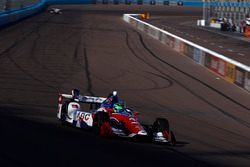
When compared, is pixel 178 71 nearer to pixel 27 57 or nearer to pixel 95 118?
pixel 27 57

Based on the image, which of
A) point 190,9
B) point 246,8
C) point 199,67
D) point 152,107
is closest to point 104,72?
point 199,67

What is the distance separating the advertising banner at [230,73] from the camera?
23.8 metres

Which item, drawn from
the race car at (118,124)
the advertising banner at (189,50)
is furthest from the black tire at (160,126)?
the advertising banner at (189,50)

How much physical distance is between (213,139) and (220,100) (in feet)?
22.6

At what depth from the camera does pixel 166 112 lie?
1667 centimetres

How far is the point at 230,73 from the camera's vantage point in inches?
955

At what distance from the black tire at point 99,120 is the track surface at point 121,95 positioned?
179 millimetres

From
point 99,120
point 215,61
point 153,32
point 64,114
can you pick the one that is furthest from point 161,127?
point 153,32

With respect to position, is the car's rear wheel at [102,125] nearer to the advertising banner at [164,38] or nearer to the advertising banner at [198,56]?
the advertising banner at [198,56]

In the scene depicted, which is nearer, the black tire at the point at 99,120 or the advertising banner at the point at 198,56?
the black tire at the point at 99,120

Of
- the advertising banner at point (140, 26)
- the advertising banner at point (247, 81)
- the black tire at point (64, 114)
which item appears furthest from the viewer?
the advertising banner at point (140, 26)

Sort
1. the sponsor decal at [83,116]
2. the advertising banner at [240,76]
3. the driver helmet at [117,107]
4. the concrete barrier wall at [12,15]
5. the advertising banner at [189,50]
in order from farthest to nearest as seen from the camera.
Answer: the concrete barrier wall at [12,15] → the advertising banner at [189,50] → the advertising banner at [240,76] → the sponsor decal at [83,116] → the driver helmet at [117,107]

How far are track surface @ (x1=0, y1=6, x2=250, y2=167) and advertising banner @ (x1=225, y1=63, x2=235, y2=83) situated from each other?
0.34 meters

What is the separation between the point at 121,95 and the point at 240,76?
5.63m
